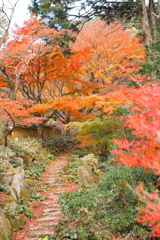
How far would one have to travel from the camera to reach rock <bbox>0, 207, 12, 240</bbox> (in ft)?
15.6

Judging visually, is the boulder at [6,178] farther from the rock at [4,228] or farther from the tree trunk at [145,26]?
the tree trunk at [145,26]

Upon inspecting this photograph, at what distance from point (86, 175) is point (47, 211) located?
2647 mm

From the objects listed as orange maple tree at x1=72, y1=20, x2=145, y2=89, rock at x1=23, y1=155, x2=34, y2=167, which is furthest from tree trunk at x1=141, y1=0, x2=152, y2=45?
rock at x1=23, y1=155, x2=34, y2=167

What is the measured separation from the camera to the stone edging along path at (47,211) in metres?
5.28

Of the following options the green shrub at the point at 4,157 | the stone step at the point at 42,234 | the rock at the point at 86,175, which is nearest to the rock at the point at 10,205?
the stone step at the point at 42,234

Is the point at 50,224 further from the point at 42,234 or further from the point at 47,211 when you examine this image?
the point at 47,211

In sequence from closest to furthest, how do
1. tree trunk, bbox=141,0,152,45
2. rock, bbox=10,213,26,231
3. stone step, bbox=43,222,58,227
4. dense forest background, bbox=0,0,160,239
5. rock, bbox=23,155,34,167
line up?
1. dense forest background, bbox=0,0,160,239
2. rock, bbox=10,213,26,231
3. stone step, bbox=43,222,58,227
4. tree trunk, bbox=141,0,152,45
5. rock, bbox=23,155,34,167

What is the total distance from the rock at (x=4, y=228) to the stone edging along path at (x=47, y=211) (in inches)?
8.0

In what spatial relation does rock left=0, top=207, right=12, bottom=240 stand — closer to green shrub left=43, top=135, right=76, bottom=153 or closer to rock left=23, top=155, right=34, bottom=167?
rock left=23, top=155, right=34, bottom=167

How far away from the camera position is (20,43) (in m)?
12.3

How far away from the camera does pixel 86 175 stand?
8.77 m

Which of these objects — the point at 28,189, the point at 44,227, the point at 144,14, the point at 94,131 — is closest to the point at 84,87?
the point at 94,131

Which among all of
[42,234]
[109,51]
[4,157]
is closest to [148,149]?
[42,234]

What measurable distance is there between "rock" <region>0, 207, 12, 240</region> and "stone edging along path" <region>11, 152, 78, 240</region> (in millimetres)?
203
